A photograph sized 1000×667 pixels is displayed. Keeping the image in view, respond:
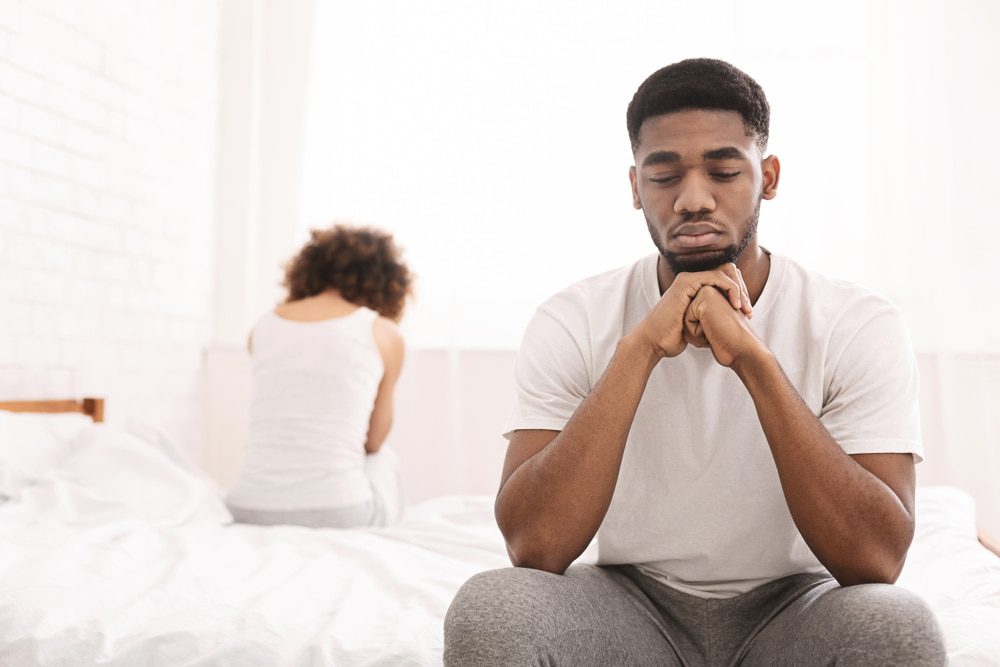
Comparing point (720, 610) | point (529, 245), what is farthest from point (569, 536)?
point (529, 245)

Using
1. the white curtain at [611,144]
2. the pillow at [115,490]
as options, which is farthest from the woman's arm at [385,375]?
the white curtain at [611,144]

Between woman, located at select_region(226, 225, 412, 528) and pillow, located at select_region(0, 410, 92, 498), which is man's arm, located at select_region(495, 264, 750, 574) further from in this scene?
pillow, located at select_region(0, 410, 92, 498)

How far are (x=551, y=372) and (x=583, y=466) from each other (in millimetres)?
197

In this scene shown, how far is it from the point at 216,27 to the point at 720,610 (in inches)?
125

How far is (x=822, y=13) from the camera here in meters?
3.16

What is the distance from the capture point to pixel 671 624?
120 cm

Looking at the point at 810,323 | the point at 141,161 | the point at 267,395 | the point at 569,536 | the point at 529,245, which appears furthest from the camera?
the point at 529,245

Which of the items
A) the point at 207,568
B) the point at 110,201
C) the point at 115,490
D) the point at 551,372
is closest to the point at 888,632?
the point at 551,372

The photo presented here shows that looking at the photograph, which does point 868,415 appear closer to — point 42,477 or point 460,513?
point 460,513

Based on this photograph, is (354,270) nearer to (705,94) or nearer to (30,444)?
(30,444)

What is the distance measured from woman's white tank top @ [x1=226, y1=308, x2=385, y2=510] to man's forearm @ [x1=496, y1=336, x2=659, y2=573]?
1.16m

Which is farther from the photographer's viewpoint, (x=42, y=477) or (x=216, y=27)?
(x=216, y=27)

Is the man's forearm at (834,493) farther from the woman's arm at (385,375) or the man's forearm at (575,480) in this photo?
the woman's arm at (385,375)

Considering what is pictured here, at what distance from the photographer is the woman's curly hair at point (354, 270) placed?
2.55 meters
